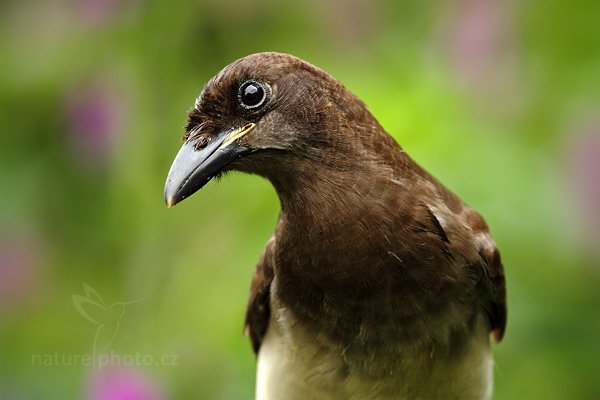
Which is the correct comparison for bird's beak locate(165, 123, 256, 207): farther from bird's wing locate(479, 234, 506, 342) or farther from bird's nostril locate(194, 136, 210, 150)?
bird's wing locate(479, 234, 506, 342)

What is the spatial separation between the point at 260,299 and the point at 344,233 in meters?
0.65

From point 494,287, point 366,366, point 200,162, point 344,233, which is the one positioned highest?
point 200,162

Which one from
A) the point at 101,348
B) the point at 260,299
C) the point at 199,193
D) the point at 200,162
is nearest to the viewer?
the point at 200,162

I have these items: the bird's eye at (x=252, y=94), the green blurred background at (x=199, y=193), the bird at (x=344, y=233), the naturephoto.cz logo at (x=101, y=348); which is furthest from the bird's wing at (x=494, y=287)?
the naturephoto.cz logo at (x=101, y=348)

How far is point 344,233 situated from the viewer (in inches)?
146

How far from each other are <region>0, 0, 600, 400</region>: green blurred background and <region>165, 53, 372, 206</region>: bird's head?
1152 millimetres

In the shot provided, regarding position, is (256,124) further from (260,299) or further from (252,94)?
(260,299)

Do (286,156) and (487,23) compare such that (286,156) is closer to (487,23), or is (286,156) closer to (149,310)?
(149,310)

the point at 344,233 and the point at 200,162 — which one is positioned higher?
the point at 200,162

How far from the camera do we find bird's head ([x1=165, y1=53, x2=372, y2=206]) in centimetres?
359

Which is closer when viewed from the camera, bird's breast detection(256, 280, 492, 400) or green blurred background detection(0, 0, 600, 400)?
bird's breast detection(256, 280, 492, 400)

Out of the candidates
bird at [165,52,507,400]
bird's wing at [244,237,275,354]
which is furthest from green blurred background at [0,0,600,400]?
bird at [165,52,507,400]

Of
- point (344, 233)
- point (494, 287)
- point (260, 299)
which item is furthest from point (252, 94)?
point (494, 287)

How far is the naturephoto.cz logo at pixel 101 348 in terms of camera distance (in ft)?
15.3
